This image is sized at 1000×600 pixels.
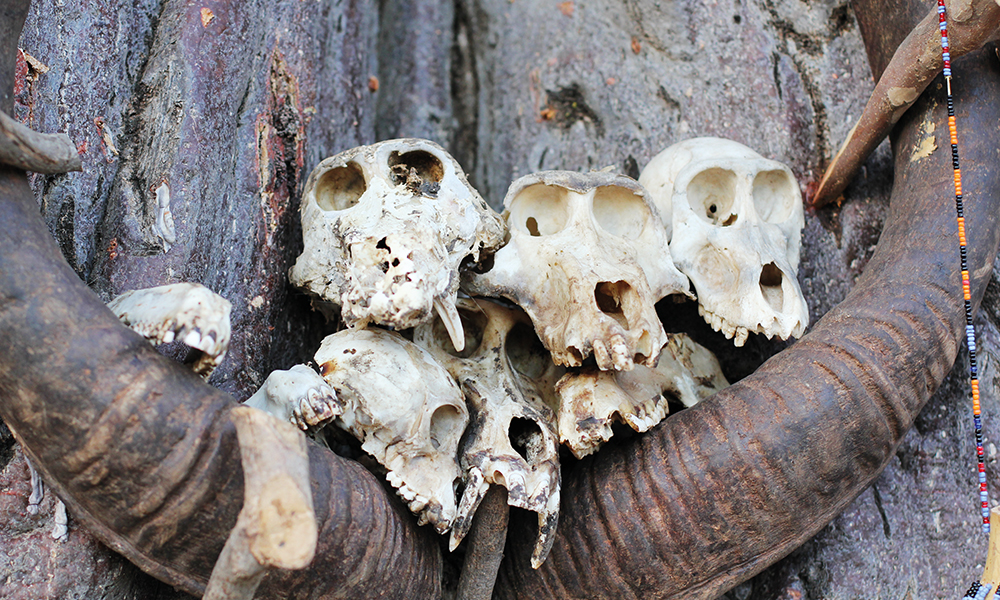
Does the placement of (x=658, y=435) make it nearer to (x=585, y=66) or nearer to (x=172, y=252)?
(x=172, y=252)

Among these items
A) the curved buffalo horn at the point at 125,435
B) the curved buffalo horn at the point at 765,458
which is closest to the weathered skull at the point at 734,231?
the curved buffalo horn at the point at 765,458

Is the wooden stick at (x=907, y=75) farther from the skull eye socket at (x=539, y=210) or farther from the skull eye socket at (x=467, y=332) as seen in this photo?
the skull eye socket at (x=467, y=332)

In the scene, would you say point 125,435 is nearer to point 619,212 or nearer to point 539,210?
point 539,210

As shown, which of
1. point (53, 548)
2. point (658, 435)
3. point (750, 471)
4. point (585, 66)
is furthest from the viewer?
point (585, 66)

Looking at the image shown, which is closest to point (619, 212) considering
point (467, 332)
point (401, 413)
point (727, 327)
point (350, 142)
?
point (727, 327)

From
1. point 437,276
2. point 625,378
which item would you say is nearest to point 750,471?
point 625,378

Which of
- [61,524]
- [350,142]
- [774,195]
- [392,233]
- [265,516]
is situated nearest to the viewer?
[265,516]
